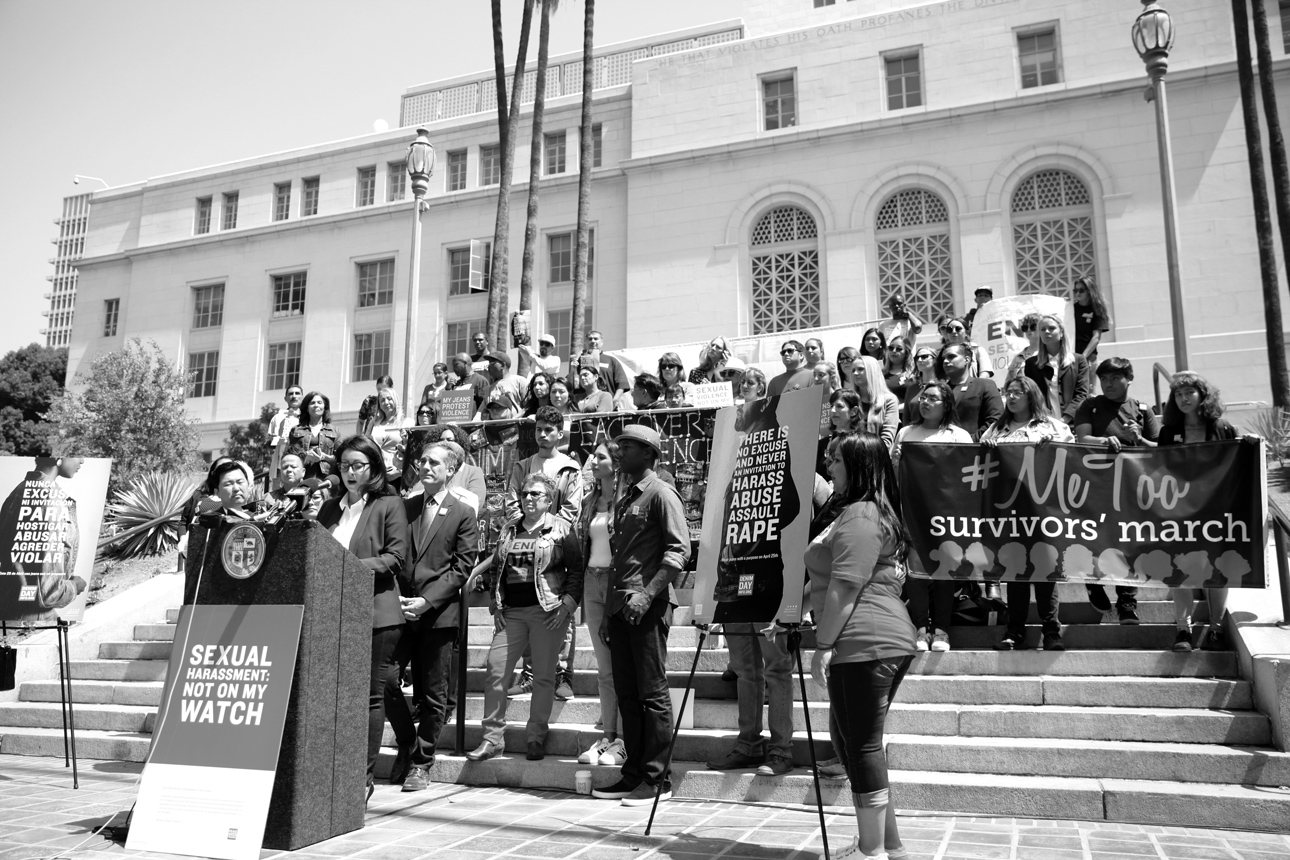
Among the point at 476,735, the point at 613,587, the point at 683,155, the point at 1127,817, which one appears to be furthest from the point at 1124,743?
the point at 683,155

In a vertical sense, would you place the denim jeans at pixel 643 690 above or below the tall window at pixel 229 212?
below

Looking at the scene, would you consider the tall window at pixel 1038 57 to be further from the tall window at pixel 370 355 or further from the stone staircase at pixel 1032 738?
the stone staircase at pixel 1032 738

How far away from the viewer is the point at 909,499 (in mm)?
7371

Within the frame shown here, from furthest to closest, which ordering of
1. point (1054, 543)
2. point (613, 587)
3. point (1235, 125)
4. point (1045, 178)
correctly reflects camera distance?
point (1045, 178) < point (1235, 125) < point (1054, 543) < point (613, 587)

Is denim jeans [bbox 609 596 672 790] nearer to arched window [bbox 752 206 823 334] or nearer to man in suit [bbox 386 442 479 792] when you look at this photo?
man in suit [bbox 386 442 479 792]

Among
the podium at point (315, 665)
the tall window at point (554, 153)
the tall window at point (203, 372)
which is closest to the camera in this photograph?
the podium at point (315, 665)

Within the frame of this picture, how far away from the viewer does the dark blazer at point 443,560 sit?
6586mm

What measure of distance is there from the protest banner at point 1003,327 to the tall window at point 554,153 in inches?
826

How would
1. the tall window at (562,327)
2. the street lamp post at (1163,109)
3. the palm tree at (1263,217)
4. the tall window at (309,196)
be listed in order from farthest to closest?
the tall window at (309,196), the tall window at (562,327), the palm tree at (1263,217), the street lamp post at (1163,109)

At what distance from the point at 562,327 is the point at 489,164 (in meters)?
7.03

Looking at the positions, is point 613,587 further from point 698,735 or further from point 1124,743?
point 1124,743

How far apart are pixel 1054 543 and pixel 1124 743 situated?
59.0 inches

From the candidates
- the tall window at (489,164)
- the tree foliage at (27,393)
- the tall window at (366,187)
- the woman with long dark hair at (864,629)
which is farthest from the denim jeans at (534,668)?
the tree foliage at (27,393)

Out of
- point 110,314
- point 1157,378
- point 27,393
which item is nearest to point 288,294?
point 110,314
